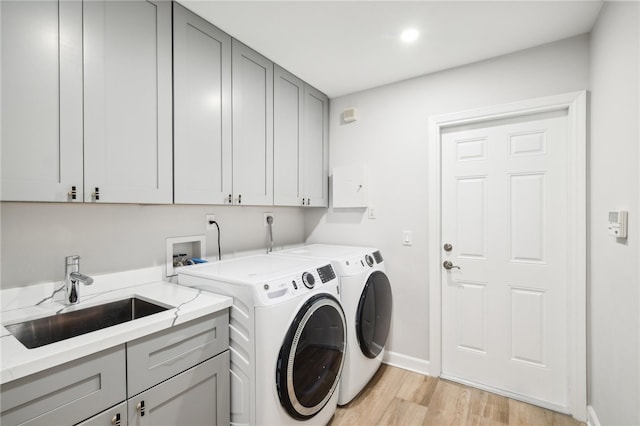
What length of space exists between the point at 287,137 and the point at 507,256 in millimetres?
1839

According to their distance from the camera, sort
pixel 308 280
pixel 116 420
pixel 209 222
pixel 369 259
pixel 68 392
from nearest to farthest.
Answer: pixel 68 392
pixel 116 420
pixel 308 280
pixel 209 222
pixel 369 259

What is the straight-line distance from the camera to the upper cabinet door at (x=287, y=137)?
2.28 m

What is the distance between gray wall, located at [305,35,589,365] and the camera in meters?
2.11

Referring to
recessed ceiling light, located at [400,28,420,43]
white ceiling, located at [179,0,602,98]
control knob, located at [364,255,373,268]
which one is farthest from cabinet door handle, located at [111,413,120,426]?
recessed ceiling light, located at [400,28,420,43]

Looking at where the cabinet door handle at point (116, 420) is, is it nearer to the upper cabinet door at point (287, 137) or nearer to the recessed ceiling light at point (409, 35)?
the upper cabinet door at point (287, 137)

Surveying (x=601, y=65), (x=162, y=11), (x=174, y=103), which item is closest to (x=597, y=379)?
(x=601, y=65)

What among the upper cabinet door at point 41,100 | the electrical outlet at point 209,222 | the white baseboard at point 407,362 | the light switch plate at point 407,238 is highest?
the upper cabinet door at point 41,100

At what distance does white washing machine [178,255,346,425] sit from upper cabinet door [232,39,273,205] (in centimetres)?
57

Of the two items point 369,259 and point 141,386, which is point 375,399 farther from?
point 141,386

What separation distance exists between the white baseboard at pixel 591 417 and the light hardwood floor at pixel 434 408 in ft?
0.23

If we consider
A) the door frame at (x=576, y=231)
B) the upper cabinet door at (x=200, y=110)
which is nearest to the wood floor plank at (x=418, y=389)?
the door frame at (x=576, y=231)

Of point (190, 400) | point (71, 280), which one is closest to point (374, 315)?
point (190, 400)

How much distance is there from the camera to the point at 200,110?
1722 mm

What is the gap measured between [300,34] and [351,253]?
1510 mm
